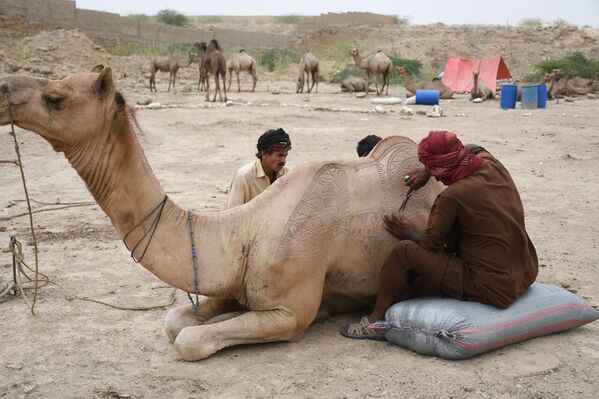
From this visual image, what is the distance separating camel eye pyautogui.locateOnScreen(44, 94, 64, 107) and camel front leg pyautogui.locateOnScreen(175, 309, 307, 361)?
144 cm

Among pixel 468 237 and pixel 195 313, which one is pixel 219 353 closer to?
pixel 195 313

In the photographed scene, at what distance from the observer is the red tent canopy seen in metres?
26.2

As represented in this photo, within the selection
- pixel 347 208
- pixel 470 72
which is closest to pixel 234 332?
pixel 347 208

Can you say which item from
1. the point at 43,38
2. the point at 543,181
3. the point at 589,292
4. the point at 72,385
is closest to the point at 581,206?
the point at 543,181

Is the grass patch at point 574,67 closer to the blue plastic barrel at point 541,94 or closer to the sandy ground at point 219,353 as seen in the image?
the blue plastic barrel at point 541,94

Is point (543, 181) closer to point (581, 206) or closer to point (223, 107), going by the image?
point (581, 206)

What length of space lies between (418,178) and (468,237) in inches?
21.3

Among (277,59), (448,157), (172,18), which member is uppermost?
(172,18)

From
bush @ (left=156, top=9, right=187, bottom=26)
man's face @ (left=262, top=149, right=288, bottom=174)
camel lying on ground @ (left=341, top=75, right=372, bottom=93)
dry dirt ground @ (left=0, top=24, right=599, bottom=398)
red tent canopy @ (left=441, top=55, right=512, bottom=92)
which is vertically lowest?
dry dirt ground @ (left=0, top=24, right=599, bottom=398)

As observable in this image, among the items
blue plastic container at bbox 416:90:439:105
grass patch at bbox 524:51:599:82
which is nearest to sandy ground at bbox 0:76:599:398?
blue plastic container at bbox 416:90:439:105

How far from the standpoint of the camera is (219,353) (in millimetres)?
3902

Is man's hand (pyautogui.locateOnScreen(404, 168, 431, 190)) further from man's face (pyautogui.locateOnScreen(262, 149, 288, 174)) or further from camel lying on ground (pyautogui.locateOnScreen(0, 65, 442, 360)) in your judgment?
man's face (pyautogui.locateOnScreen(262, 149, 288, 174))

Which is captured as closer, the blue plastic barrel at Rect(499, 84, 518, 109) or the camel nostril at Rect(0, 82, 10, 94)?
the camel nostril at Rect(0, 82, 10, 94)

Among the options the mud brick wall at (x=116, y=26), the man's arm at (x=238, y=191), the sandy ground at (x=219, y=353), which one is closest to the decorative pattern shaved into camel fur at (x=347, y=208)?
the sandy ground at (x=219, y=353)
